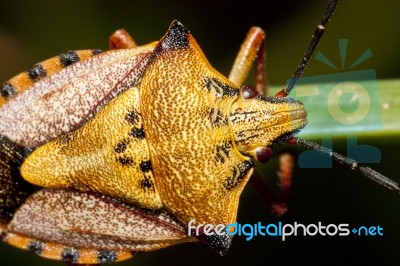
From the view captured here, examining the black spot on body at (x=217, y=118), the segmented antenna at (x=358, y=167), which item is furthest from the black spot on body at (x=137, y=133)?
the segmented antenna at (x=358, y=167)

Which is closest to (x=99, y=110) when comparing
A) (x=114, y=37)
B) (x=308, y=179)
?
(x=114, y=37)

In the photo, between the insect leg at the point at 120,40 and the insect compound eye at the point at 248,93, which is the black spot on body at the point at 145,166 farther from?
the insect leg at the point at 120,40

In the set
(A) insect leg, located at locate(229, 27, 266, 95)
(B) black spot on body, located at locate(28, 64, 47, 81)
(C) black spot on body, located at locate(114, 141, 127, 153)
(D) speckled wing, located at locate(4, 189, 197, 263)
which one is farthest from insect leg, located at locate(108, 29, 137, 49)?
(D) speckled wing, located at locate(4, 189, 197, 263)

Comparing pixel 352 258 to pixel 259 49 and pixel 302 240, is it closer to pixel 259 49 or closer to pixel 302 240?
pixel 302 240

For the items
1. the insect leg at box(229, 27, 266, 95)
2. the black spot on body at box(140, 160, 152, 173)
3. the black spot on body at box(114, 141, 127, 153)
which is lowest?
the black spot on body at box(140, 160, 152, 173)

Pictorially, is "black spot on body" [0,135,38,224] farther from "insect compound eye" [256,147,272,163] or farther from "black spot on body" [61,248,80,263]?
"insect compound eye" [256,147,272,163]

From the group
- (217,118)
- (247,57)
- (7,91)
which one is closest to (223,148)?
(217,118)
